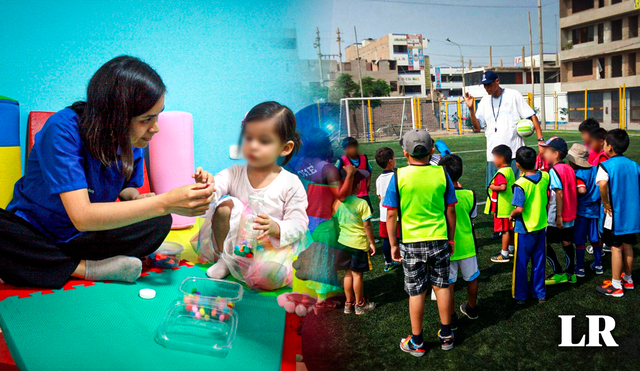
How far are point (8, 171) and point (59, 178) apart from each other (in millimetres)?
175

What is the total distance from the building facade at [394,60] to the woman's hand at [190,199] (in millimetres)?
246

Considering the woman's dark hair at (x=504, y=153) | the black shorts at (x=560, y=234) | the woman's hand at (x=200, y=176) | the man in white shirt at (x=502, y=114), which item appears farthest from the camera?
the man in white shirt at (x=502, y=114)

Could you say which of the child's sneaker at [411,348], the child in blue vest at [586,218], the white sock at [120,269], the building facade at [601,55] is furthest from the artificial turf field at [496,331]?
the building facade at [601,55]

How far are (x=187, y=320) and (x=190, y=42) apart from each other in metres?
0.36

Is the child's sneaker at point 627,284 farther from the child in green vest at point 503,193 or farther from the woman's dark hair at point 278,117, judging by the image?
the woman's dark hair at point 278,117

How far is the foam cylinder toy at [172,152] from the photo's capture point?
0.70m

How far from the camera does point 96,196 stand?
0.78m

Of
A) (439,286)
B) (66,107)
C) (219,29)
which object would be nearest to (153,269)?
(66,107)

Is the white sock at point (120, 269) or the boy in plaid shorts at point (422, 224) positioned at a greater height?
the white sock at point (120, 269)

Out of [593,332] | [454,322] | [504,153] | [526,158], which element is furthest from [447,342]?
[504,153]

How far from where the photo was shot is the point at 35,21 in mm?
683

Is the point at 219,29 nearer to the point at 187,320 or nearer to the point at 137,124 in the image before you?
the point at 137,124

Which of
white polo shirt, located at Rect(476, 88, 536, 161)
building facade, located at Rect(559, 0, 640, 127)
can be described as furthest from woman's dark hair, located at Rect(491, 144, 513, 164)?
building facade, located at Rect(559, 0, 640, 127)

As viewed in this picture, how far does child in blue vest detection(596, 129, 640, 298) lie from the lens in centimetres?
322
